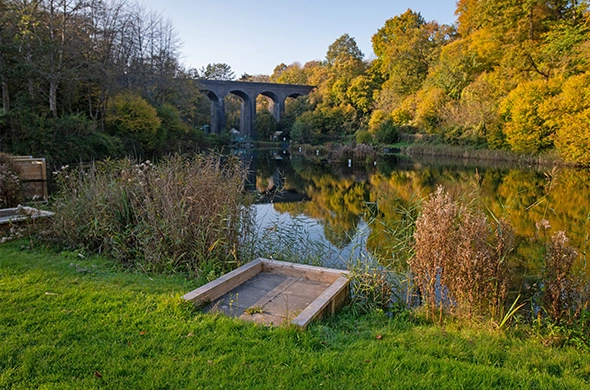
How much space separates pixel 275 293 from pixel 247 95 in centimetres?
4077

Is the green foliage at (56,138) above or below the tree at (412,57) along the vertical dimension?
below

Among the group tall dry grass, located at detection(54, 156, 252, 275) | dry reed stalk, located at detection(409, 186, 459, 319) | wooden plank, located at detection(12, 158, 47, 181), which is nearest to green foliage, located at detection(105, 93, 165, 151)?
wooden plank, located at detection(12, 158, 47, 181)

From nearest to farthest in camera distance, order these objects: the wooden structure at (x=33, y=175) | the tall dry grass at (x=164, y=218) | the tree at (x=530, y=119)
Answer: the tall dry grass at (x=164, y=218), the wooden structure at (x=33, y=175), the tree at (x=530, y=119)

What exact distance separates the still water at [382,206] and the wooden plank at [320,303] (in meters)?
0.56

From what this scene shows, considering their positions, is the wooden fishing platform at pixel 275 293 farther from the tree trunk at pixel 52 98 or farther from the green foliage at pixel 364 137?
the green foliage at pixel 364 137

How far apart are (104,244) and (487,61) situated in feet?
81.1

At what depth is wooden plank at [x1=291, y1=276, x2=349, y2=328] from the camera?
2445 mm

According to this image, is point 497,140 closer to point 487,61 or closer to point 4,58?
point 487,61

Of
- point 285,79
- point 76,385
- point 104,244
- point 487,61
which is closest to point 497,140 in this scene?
point 487,61

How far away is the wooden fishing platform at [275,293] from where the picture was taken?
2686mm

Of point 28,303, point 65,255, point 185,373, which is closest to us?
point 185,373

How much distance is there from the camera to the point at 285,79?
5416 cm

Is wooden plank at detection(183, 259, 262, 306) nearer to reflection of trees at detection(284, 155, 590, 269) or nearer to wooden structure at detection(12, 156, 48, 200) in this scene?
reflection of trees at detection(284, 155, 590, 269)

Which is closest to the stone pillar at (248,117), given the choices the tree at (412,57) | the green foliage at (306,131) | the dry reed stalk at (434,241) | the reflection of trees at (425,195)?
the green foliage at (306,131)
